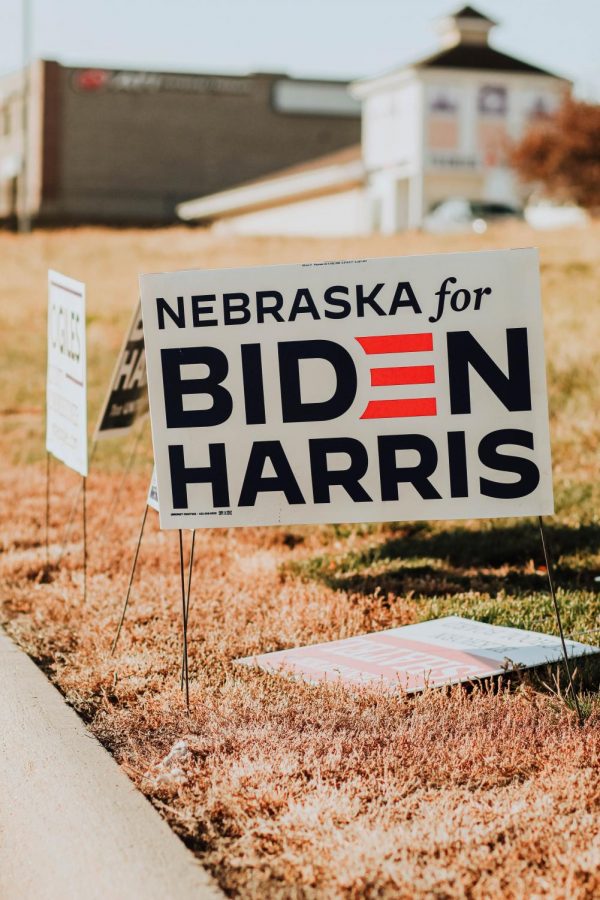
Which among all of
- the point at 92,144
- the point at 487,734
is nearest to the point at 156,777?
the point at 487,734

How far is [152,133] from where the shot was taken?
71500 millimetres

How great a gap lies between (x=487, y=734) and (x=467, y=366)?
142 cm

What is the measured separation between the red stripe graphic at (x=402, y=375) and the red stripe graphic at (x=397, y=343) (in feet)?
0.23

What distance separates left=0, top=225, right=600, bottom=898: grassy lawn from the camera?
3.52m

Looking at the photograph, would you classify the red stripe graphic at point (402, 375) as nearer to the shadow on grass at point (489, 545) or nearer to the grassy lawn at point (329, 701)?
the grassy lawn at point (329, 701)

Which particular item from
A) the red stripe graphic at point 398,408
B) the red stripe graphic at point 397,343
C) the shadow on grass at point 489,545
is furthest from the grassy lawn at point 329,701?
the red stripe graphic at point 397,343

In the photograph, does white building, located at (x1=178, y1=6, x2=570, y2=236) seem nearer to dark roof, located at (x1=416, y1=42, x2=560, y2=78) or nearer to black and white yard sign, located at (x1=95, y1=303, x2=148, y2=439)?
dark roof, located at (x1=416, y1=42, x2=560, y2=78)

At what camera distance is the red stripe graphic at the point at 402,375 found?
4984 millimetres

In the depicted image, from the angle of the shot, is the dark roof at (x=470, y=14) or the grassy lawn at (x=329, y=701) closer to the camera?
the grassy lawn at (x=329, y=701)

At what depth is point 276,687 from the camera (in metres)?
5.02

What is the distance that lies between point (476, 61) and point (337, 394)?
53112mm

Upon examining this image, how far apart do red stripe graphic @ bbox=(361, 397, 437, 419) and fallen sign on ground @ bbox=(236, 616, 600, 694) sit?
1024mm

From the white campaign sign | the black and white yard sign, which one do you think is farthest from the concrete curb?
the black and white yard sign

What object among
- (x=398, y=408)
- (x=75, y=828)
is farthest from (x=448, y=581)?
(x=75, y=828)
